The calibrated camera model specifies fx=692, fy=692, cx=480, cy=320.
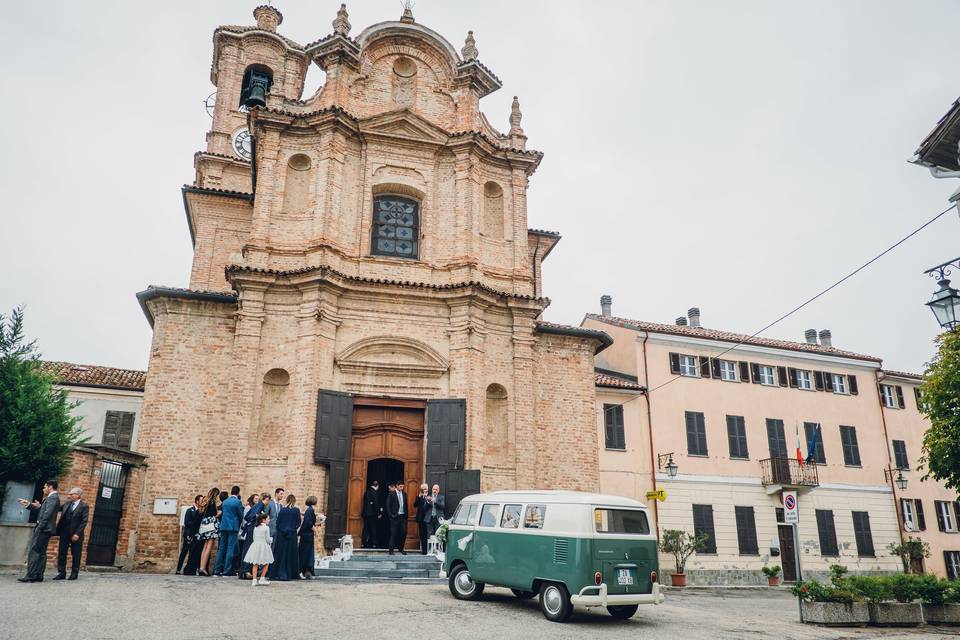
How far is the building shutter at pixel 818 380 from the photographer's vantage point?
1149 inches

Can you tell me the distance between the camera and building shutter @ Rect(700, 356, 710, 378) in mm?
27266

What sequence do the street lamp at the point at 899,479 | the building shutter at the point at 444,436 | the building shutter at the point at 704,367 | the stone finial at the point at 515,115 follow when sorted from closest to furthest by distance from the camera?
the building shutter at the point at 444,436 < the stone finial at the point at 515,115 < the building shutter at the point at 704,367 < the street lamp at the point at 899,479

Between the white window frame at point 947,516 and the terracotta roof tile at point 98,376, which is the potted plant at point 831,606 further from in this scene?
the white window frame at point 947,516

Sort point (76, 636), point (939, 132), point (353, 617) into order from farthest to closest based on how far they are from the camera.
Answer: point (939, 132), point (353, 617), point (76, 636)

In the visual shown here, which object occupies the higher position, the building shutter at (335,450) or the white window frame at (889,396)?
the white window frame at (889,396)

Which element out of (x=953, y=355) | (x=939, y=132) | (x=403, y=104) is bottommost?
(x=953, y=355)

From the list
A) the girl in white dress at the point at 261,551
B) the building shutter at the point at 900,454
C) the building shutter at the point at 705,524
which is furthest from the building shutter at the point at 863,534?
the girl in white dress at the point at 261,551

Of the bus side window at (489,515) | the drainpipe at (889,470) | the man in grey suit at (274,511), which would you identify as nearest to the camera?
the bus side window at (489,515)

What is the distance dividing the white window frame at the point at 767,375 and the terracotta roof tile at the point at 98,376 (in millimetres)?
23709

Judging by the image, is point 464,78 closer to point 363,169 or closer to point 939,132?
point 363,169

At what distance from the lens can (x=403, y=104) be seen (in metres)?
22.3

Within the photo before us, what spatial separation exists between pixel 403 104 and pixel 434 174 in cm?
271

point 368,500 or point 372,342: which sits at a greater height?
point 372,342

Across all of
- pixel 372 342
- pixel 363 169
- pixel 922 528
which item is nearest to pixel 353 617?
pixel 372 342
